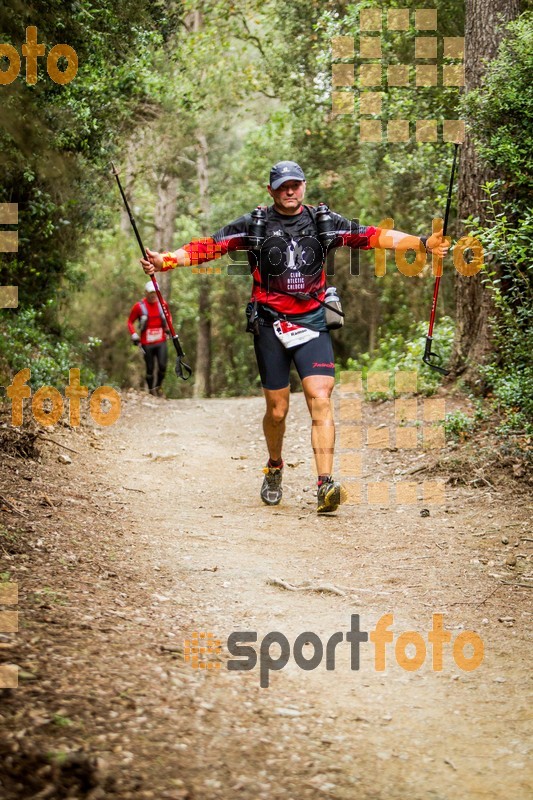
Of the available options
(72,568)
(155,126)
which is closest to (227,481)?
(72,568)

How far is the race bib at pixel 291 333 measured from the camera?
6766 millimetres

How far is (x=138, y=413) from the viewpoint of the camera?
13.0 m

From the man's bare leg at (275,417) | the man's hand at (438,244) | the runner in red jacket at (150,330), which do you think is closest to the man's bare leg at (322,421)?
the man's bare leg at (275,417)

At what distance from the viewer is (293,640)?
4.02 m

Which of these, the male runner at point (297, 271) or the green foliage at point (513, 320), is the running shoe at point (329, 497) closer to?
the male runner at point (297, 271)

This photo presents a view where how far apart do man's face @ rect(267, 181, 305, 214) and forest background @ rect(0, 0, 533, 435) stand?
3.52 feet

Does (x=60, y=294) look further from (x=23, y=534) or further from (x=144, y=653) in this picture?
(x=144, y=653)

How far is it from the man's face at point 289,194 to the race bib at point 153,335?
8.99 metres

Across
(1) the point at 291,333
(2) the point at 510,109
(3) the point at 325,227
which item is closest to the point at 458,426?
(1) the point at 291,333

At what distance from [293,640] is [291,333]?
10.7 ft

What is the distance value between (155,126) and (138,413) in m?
7.20

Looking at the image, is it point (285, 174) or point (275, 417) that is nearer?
point (285, 174)

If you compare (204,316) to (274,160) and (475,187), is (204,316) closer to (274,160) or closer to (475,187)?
(274,160)

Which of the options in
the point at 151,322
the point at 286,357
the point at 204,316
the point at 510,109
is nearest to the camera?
the point at 286,357
